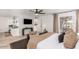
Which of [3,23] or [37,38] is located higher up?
[3,23]

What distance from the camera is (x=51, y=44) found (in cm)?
90

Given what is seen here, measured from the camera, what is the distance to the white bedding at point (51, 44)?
85 cm

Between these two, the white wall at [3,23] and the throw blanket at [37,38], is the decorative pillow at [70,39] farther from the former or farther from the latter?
the white wall at [3,23]

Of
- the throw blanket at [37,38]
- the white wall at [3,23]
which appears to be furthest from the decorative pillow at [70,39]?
the white wall at [3,23]

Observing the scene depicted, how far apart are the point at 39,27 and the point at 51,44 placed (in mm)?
218

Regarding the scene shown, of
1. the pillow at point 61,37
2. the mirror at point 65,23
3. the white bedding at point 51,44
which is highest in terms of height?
the mirror at point 65,23

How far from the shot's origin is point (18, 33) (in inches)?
38.7

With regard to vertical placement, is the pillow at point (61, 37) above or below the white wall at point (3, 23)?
below

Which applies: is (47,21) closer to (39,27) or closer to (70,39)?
(39,27)

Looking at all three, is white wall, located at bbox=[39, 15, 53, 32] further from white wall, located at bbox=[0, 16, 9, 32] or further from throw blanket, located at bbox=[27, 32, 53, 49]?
white wall, located at bbox=[0, 16, 9, 32]

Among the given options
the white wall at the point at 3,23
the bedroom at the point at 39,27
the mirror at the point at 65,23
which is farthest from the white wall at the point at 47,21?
the white wall at the point at 3,23

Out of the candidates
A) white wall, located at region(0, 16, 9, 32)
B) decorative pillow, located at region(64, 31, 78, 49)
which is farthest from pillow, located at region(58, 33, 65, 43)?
white wall, located at region(0, 16, 9, 32)

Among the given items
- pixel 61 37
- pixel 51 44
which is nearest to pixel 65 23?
pixel 61 37
